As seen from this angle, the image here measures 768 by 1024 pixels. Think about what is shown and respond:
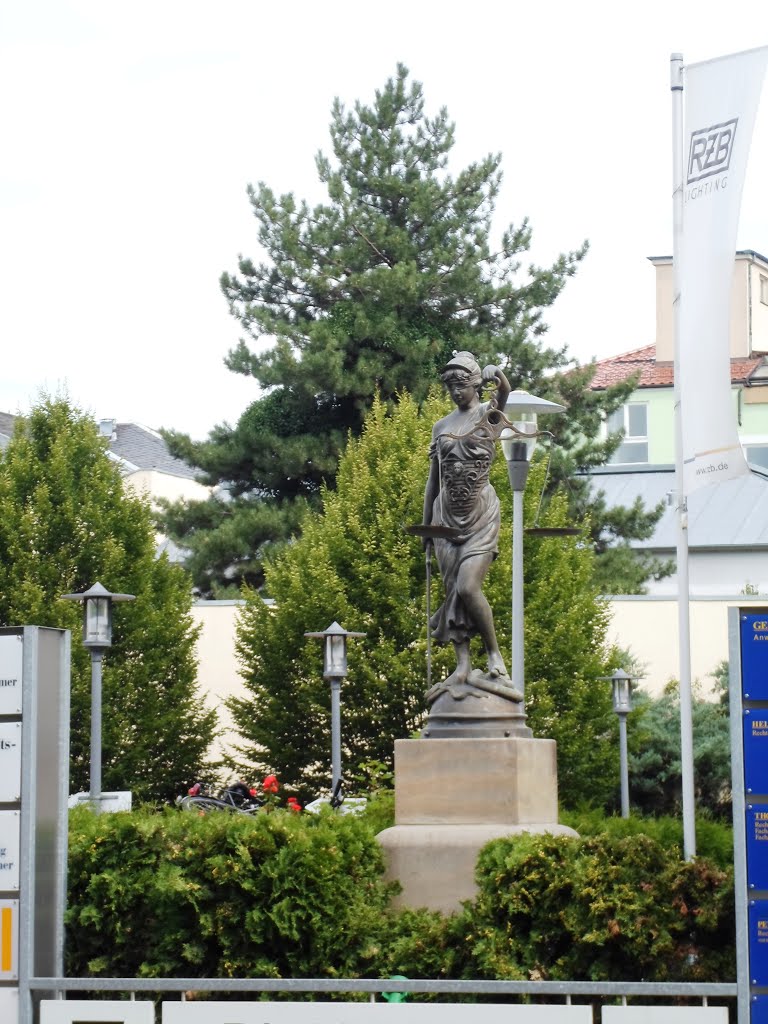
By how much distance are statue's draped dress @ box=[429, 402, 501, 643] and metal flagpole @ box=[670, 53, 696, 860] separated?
1349 millimetres

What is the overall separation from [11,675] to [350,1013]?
7.77 ft

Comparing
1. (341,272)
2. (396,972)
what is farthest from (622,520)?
(396,972)

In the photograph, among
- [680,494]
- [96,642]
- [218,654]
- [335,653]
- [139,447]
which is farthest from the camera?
[139,447]

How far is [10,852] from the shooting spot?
8.37m

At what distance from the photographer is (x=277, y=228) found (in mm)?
36812

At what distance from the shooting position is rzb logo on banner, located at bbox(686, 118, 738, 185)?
11625mm

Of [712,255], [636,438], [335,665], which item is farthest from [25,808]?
[636,438]

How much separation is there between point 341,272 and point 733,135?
25931 millimetres

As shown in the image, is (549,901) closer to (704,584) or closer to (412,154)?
(412,154)

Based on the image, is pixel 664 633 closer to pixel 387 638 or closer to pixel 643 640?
pixel 643 640

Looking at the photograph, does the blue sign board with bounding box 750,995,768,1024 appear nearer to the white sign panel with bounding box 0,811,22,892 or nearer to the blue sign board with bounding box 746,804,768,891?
the blue sign board with bounding box 746,804,768,891

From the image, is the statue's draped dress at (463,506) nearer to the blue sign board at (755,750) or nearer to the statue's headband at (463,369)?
the statue's headband at (463,369)

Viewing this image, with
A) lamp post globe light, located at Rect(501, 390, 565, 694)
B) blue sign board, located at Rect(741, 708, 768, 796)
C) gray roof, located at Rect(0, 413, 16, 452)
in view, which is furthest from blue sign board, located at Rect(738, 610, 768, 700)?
gray roof, located at Rect(0, 413, 16, 452)

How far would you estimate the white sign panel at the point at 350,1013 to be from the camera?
739 cm
